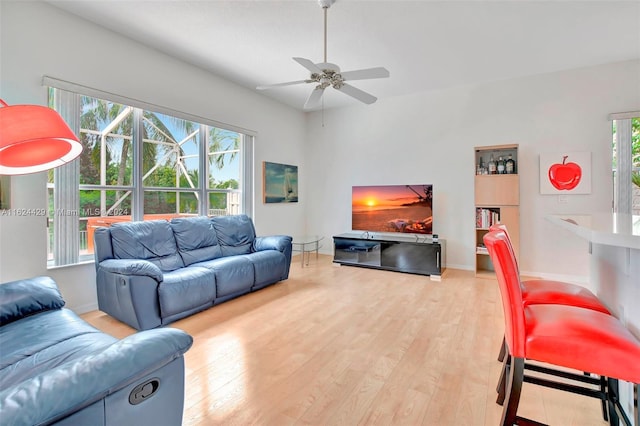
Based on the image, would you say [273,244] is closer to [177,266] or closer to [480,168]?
[177,266]

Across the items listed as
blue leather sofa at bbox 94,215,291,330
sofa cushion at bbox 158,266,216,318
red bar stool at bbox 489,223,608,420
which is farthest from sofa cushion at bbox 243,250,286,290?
red bar stool at bbox 489,223,608,420

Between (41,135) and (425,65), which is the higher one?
(425,65)

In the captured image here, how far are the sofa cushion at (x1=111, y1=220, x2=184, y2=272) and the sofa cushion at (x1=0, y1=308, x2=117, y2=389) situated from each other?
1129 mm

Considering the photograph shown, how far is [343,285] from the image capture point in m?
3.98

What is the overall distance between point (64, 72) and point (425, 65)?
406 centimetres

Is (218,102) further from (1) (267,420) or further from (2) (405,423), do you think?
(2) (405,423)

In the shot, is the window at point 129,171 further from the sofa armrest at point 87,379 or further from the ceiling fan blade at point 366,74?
the sofa armrest at point 87,379

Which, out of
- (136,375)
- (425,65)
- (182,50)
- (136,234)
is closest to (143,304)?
(136,234)

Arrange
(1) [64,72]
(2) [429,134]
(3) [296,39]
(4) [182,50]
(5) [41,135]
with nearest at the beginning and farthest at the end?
1. (5) [41,135]
2. (1) [64,72]
3. (3) [296,39]
4. (4) [182,50]
5. (2) [429,134]

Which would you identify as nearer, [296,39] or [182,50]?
[296,39]

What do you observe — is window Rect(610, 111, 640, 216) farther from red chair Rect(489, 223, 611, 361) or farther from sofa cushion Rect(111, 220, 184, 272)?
sofa cushion Rect(111, 220, 184, 272)

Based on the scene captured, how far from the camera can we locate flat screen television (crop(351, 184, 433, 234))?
4703 millimetres

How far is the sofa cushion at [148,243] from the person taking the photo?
296 cm

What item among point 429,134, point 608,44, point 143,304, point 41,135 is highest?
point 608,44
